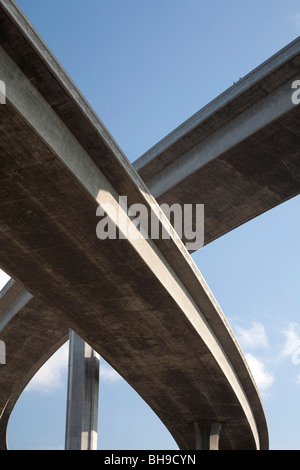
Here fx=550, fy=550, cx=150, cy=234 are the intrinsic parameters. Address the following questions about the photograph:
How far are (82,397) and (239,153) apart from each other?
12.5 m

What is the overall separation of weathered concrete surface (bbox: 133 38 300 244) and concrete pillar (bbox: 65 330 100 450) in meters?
8.43

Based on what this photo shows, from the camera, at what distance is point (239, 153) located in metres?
17.2

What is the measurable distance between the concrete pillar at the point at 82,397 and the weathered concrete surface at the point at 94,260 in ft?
9.17

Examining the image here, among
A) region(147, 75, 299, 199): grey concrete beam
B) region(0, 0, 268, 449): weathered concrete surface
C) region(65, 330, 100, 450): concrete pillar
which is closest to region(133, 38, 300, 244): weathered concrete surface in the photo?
region(147, 75, 299, 199): grey concrete beam

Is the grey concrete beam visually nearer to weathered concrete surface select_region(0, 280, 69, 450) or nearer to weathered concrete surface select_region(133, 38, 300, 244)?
weathered concrete surface select_region(133, 38, 300, 244)

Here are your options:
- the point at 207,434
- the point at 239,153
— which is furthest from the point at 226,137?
the point at 207,434

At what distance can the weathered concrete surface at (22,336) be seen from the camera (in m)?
22.3

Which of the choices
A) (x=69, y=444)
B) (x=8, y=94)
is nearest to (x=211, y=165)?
(x=8, y=94)

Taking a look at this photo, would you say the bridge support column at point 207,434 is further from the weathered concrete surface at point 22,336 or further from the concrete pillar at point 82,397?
the weathered concrete surface at point 22,336

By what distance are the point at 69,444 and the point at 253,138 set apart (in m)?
14.7

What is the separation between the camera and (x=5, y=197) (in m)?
11.7

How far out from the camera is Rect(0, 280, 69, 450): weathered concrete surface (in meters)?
22.3

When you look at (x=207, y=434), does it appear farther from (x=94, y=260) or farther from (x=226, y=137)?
(x=226, y=137)

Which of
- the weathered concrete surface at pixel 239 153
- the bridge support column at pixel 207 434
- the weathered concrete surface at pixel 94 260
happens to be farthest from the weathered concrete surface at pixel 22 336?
the weathered concrete surface at pixel 239 153
